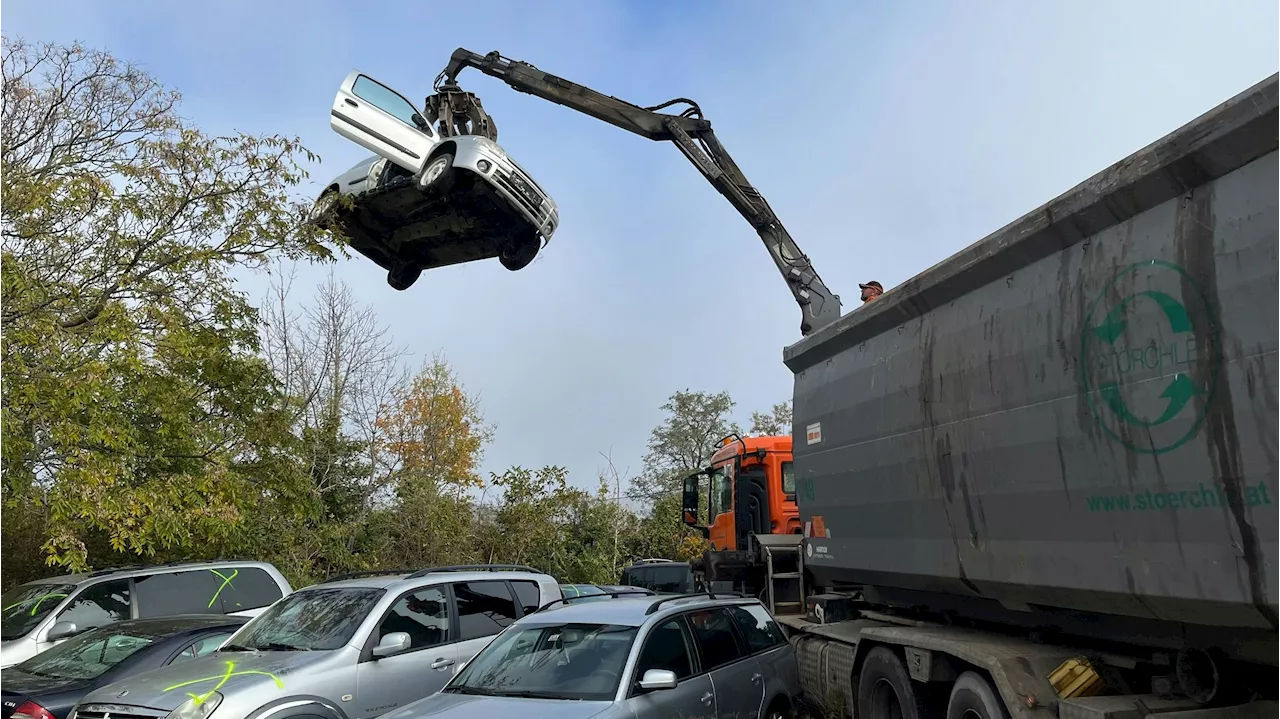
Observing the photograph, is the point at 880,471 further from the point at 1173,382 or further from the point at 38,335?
the point at 38,335

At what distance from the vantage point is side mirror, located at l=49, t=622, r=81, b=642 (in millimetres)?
8914

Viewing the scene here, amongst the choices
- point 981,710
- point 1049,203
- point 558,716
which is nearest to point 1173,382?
point 1049,203

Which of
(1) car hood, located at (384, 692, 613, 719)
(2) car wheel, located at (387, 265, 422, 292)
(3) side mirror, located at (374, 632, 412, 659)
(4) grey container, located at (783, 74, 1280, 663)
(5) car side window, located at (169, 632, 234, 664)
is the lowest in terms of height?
(1) car hood, located at (384, 692, 613, 719)

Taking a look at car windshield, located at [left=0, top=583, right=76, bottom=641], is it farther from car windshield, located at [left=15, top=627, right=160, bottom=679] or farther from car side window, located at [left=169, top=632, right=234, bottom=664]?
car side window, located at [left=169, top=632, right=234, bottom=664]

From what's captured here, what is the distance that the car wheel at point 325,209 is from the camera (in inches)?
434

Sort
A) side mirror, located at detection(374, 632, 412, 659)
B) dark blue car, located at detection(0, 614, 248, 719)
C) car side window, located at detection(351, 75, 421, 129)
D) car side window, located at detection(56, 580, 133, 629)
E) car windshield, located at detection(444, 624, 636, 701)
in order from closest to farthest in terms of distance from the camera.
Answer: car windshield, located at detection(444, 624, 636, 701) < side mirror, located at detection(374, 632, 412, 659) < dark blue car, located at detection(0, 614, 248, 719) < car side window, located at detection(56, 580, 133, 629) < car side window, located at detection(351, 75, 421, 129)

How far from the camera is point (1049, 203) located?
4.75 m

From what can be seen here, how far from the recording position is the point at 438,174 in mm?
9883

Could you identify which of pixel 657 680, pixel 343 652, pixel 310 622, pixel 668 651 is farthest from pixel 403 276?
pixel 657 680

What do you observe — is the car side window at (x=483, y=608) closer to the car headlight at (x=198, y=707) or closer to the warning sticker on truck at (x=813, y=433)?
the car headlight at (x=198, y=707)

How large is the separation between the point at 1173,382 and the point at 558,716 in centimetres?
363

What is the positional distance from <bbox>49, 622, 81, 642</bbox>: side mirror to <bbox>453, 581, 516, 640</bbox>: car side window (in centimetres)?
424

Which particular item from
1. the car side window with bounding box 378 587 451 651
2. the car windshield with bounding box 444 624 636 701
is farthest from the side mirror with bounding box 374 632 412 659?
the car windshield with bounding box 444 624 636 701

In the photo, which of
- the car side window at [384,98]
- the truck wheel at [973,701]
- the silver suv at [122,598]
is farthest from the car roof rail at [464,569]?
the car side window at [384,98]
